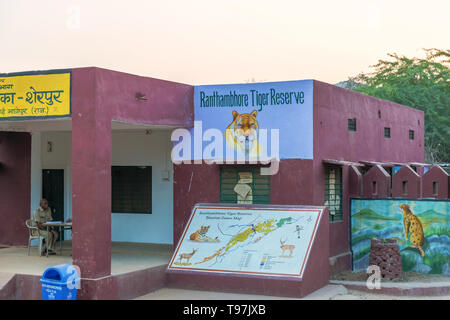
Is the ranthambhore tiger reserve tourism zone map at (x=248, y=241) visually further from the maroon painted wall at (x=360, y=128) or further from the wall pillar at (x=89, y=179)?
the wall pillar at (x=89, y=179)

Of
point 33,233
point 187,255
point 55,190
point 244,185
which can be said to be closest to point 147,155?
point 55,190

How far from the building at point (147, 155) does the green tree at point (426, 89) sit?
1432cm

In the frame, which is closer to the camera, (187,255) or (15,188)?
(187,255)

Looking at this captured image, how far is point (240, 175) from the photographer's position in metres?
14.3

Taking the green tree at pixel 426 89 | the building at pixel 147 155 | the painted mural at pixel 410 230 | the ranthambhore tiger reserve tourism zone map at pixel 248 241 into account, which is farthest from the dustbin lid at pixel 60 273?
the green tree at pixel 426 89

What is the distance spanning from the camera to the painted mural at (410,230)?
14281mm

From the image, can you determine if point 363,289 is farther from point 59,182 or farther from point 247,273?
point 59,182

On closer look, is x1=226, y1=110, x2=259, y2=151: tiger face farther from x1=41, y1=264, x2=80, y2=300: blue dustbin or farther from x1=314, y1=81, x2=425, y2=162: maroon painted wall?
x1=41, y1=264, x2=80, y2=300: blue dustbin

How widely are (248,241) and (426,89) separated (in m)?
22.9

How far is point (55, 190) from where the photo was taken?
16.7 m

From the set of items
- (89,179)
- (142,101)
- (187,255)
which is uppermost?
(142,101)

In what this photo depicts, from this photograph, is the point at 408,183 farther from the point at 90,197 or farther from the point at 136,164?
the point at 90,197

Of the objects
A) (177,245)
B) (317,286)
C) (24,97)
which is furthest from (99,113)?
(317,286)

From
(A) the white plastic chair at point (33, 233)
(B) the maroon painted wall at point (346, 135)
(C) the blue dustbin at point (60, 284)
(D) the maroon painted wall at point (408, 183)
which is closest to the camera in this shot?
(C) the blue dustbin at point (60, 284)
